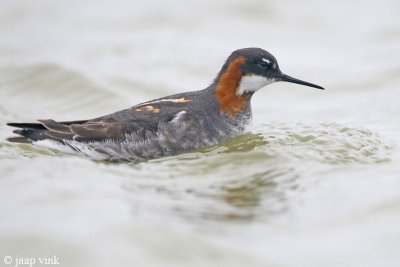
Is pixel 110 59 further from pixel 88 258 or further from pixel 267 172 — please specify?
pixel 88 258

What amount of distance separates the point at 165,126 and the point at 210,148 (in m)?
0.56

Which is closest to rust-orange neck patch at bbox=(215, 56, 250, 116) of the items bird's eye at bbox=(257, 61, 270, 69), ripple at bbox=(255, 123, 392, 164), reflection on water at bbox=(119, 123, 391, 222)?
bird's eye at bbox=(257, 61, 270, 69)

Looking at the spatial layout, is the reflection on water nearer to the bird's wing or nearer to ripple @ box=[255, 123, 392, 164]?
ripple @ box=[255, 123, 392, 164]

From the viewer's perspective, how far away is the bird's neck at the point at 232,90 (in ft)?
30.2

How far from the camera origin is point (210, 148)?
8891 mm

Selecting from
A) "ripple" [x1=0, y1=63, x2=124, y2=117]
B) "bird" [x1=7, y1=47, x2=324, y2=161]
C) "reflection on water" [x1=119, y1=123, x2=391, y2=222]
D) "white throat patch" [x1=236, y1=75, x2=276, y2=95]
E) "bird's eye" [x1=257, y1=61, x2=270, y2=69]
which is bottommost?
"reflection on water" [x1=119, y1=123, x2=391, y2=222]

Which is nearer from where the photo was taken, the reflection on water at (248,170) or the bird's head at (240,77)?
the reflection on water at (248,170)

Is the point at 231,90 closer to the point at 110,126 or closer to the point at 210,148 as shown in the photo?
the point at 210,148

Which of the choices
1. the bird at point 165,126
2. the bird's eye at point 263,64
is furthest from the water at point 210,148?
the bird's eye at point 263,64

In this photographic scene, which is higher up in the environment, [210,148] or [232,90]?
[232,90]

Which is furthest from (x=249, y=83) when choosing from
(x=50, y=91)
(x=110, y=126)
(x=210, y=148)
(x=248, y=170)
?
(x=50, y=91)

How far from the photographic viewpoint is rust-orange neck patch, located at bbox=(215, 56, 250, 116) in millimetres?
9203

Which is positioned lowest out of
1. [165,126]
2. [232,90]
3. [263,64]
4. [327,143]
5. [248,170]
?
[248,170]

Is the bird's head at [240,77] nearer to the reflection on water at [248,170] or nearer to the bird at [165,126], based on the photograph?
the bird at [165,126]
